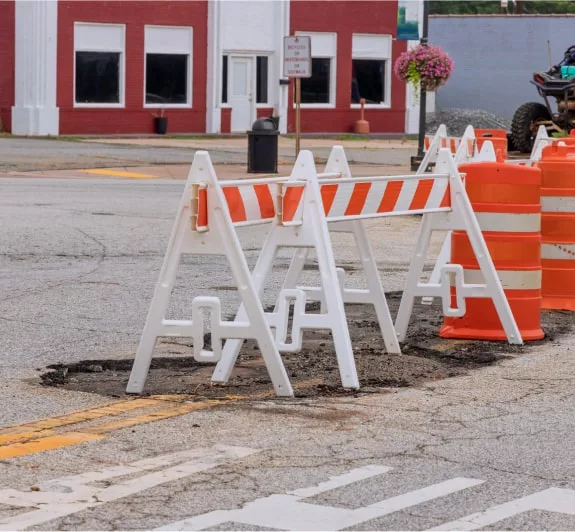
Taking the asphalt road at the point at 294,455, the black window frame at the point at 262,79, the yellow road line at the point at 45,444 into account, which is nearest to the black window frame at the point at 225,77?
the black window frame at the point at 262,79

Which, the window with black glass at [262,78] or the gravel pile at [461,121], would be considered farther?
the window with black glass at [262,78]

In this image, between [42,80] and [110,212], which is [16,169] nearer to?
[110,212]

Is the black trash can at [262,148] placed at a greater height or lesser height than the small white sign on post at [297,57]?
lesser

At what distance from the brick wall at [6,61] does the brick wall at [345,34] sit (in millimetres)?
9579

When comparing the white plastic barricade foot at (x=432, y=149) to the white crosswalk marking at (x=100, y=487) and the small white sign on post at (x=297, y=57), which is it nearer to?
the white crosswalk marking at (x=100, y=487)

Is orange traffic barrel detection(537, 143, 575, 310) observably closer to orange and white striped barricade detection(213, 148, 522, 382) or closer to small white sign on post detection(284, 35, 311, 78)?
orange and white striped barricade detection(213, 148, 522, 382)

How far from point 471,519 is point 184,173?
2268 cm

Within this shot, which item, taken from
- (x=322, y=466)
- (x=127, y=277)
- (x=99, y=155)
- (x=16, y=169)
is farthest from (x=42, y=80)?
(x=322, y=466)

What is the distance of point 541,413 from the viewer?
7.46 metres

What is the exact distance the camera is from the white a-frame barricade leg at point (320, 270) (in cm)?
803

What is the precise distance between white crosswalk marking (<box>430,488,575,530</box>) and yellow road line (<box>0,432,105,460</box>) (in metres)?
2.00

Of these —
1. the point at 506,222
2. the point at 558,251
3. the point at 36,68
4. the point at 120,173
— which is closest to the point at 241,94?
the point at 36,68

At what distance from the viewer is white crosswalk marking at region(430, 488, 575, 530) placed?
5.38m

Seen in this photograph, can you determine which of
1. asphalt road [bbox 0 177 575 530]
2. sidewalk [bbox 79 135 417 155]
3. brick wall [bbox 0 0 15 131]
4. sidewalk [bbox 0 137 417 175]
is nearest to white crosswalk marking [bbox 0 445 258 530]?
asphalt road [bbox 0 177 575 530]
